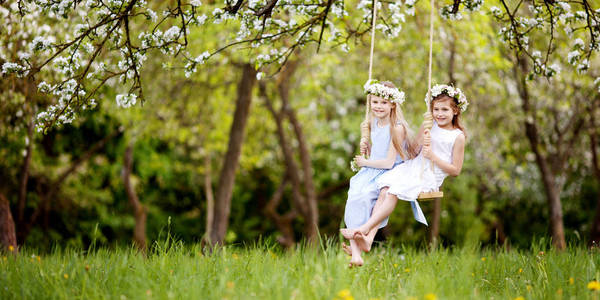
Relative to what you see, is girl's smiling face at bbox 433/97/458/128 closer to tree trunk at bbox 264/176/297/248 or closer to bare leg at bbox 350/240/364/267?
bare leg at bbox 350/240/364/267

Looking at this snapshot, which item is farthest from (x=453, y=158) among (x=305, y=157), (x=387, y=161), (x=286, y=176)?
(x=286, y=176)

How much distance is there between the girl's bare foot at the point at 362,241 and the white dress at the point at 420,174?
0.38 metres

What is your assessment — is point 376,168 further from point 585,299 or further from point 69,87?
point 69,87

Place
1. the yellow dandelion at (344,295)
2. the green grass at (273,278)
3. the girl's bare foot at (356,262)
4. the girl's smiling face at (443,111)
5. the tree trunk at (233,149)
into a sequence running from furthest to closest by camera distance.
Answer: the tree trunk at (233,149), the girl's smiling face at (443,111), the girl's bare foot at (356,262), the green grass at (273,278), the yellow dandelion at (344,295)

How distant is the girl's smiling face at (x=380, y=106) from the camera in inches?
181

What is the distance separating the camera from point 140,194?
49.7 feet

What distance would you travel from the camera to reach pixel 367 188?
4.61 m

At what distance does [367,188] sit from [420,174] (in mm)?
439

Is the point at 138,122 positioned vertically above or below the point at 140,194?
above

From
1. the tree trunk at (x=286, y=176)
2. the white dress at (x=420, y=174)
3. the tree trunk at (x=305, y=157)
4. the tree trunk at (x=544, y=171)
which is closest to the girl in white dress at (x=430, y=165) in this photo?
the white dress at (x=420, y=174)

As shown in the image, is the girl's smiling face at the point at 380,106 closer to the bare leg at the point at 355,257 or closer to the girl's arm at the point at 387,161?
the girl's arm at the point at 387,161

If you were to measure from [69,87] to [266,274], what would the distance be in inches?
80.8

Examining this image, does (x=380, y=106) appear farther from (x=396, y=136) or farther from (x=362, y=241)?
(x=362, y=241)

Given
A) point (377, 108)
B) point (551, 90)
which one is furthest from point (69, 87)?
point (551, 90)
